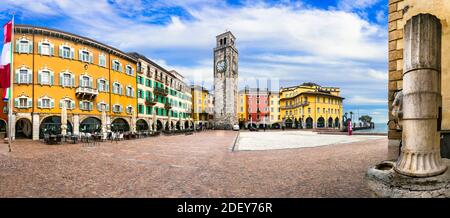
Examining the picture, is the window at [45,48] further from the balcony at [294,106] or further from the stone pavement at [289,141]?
the balcony at [294,106]

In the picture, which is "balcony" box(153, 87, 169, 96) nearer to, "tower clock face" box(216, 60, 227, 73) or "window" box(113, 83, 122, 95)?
"window" box(113, 83, 122, 95)

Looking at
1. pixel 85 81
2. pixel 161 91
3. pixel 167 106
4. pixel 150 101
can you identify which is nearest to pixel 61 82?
pixel 85 81

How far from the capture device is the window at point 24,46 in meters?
25.8

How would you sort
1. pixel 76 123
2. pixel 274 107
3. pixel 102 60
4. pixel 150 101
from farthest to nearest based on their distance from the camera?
pixel 274 107 → pixel 150 101 → pixel 102 60 → pixel 76 123

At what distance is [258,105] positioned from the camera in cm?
7875

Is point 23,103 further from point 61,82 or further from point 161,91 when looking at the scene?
point 161,91

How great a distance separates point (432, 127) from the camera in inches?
123

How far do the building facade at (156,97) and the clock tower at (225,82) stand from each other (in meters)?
9.53

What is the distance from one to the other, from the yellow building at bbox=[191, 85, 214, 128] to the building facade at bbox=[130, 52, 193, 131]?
482 inches

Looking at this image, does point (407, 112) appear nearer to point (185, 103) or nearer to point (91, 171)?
point (91, 171)

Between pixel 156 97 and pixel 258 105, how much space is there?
4156 centimetres

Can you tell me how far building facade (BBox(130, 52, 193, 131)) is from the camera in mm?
40981
